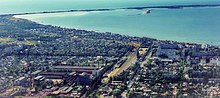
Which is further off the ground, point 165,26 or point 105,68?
point 165,26

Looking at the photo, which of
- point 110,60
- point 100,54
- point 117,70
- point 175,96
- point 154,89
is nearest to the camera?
point 175,96

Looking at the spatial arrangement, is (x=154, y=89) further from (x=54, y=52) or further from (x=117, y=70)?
(x=54, y=52)

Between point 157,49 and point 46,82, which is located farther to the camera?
point 157,49

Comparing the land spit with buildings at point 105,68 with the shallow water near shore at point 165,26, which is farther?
the shallow water near shore at point 165,26

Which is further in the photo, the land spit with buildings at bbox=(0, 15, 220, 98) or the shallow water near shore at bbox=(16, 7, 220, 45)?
the shallow water near shore at bbox=(16, 7, 220, 45)

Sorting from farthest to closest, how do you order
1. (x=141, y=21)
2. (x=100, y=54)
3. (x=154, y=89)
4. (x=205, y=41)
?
(x=141, y=21) < (x=205, y=41) < (x=100, y=54) < (x=154, y=89)

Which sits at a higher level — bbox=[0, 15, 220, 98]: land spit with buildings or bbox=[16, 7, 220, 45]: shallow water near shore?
bbox=[16, 7, 220, 45]: shallow water near shore

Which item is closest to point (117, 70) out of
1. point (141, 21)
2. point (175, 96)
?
point (175, 96)

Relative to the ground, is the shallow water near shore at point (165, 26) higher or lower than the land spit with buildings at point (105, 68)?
higher
